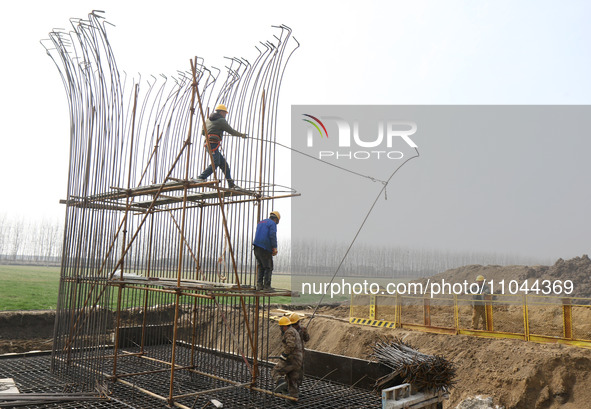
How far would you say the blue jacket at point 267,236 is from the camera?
321 inches

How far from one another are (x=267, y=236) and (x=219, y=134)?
2252 millimetres

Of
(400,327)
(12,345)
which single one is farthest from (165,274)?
(400,327)

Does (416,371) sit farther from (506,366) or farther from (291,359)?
(506,366)

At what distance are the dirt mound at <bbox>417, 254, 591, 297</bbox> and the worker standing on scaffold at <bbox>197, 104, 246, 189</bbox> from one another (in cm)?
2229

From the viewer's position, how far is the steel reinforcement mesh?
24.3ft

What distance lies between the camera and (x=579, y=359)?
11.9 metres

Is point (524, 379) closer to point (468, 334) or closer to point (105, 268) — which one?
point (468, 334)

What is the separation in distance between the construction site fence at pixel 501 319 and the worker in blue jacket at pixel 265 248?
25.3ft

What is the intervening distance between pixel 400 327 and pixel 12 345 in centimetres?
1416

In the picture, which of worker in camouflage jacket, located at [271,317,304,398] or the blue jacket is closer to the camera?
worker in camouflage jacket, located at [271,317,304,398]

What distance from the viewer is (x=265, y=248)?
816cm

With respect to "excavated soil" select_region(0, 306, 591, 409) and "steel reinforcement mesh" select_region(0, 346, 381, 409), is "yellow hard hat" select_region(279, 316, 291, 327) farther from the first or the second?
"excavated soil" select_region(0, 306, 591, 409)

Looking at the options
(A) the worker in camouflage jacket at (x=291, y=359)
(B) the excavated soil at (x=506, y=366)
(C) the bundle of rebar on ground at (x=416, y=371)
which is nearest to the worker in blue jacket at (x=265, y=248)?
(A) the worker in camouflage jacket at (x=291, y=359)

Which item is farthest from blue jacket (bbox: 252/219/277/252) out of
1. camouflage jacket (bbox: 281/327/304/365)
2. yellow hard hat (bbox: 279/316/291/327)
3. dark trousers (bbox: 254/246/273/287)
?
camouflage jacket (bbox: 281/327/304/365)
